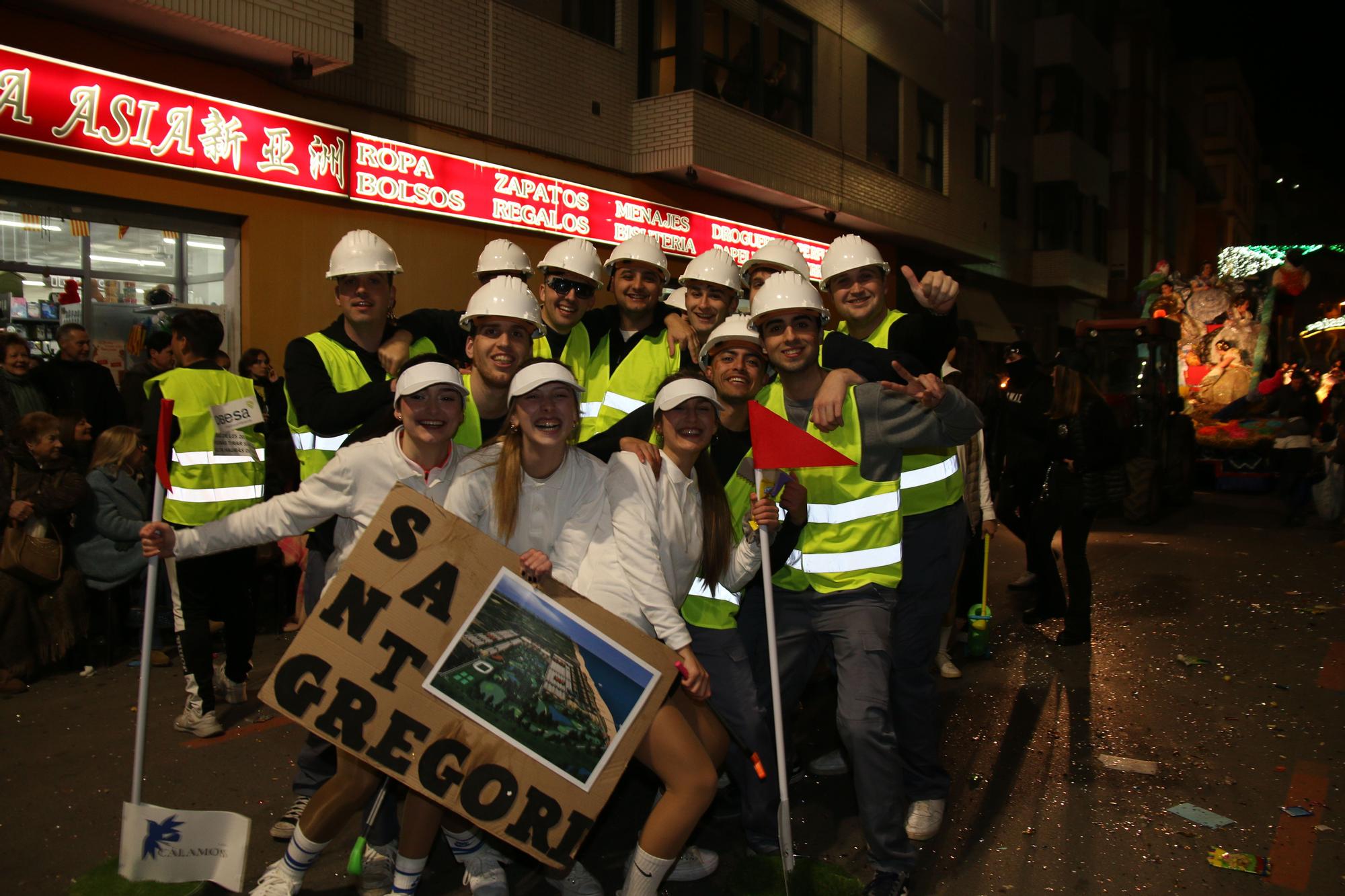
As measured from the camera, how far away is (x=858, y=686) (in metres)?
3.76

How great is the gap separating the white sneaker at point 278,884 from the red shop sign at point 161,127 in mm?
7193

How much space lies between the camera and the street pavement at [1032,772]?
4.09m

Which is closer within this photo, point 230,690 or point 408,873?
point 408,873

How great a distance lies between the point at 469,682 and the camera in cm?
332

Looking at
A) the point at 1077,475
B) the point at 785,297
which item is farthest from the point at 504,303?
the point at 1077,475

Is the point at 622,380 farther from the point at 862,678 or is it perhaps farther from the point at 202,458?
the point at 202,458

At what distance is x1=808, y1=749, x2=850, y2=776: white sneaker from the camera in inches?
204

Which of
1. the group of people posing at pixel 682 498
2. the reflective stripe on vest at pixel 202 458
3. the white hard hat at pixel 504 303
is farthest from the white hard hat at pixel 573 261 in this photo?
the reflective stripe on vest at pixel 202 458

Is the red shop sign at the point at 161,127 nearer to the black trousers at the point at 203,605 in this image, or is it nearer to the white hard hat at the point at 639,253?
the black trousers at the point at 203,605

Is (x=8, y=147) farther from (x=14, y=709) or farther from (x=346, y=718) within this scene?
(x=346, y=718)

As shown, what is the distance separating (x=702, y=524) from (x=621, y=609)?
1.69ft

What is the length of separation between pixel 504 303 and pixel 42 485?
13.5 feet

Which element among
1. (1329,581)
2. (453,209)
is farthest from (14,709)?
(1329,581)

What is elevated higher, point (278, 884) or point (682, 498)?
point (682, 498)
